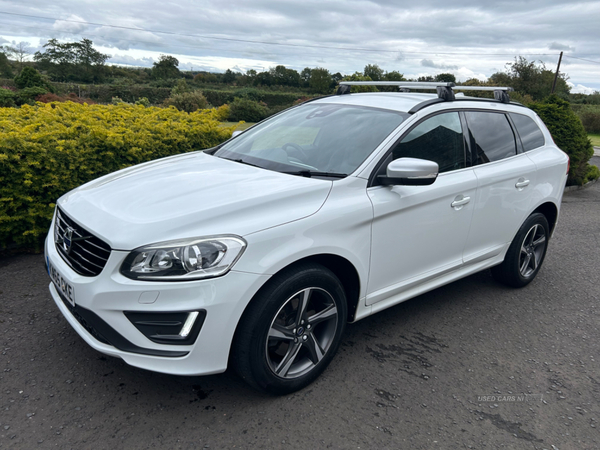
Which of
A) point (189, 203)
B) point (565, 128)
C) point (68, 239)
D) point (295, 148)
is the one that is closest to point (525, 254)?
point (295, 148)

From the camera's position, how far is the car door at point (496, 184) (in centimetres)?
370

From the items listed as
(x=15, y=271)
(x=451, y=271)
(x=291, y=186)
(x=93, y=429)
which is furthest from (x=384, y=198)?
(x=15, y=271)

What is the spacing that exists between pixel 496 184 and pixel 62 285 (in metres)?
3.19

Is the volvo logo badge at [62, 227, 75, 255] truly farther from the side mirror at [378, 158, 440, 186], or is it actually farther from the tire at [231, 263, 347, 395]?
the side mirror at [378, 158, 440, 186]

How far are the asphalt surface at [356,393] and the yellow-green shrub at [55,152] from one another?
2.72 ft

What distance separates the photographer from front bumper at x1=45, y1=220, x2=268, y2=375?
2229mm

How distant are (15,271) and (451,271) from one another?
3843 mm

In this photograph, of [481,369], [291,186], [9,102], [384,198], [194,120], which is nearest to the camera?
[291,186]

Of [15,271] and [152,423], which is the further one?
[15,271]

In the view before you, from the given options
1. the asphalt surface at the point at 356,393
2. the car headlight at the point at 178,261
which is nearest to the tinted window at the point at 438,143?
the asphalt surface at the point at 356,393

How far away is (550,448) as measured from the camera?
2500mm

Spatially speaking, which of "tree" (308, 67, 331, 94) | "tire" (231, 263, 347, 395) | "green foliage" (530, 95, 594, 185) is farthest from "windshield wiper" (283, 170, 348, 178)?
"tree" (308, 67, 331, 94)

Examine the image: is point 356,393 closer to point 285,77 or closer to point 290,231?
point 290,231

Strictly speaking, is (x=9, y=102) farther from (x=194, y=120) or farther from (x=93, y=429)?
(x=93, y=429)
